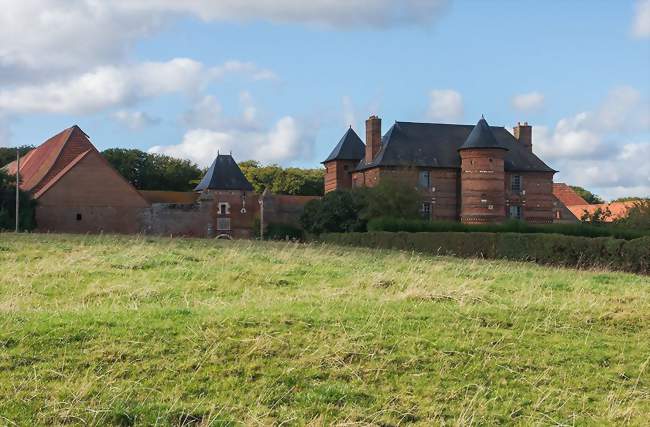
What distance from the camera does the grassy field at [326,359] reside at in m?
6.32

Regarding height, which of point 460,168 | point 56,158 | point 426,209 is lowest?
point 426,209

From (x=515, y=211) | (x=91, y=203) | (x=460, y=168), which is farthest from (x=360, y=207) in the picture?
(x=91, y=203)

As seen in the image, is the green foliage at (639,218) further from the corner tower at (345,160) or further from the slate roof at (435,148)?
the corner tower at (345,160)

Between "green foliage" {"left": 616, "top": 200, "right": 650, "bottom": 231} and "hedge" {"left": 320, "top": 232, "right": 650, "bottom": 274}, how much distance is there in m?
10.2

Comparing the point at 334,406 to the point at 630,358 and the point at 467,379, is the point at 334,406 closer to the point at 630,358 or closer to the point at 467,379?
the point at 467,379

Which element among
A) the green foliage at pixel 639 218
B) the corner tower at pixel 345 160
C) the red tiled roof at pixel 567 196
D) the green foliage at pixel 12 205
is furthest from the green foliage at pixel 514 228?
the red tiled roof at pixel 567 196

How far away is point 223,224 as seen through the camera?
206 ft

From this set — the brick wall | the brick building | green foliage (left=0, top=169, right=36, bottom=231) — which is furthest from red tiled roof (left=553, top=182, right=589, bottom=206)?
green foliage (left=0, top=169, right=36, bottom=231)

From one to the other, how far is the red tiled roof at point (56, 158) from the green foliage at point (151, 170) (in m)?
16.6

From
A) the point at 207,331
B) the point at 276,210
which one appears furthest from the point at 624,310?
the point at 276,210

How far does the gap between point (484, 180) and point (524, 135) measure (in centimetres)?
Result: 1004

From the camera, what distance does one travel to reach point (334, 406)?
6.41 meters

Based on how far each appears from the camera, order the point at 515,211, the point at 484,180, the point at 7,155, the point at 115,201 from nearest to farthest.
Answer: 1. the point at 484,180
2. the point at 115,201
3. the point at 515,211
4. the point at 7,155

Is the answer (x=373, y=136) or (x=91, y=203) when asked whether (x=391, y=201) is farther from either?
(x=91, y=203)
